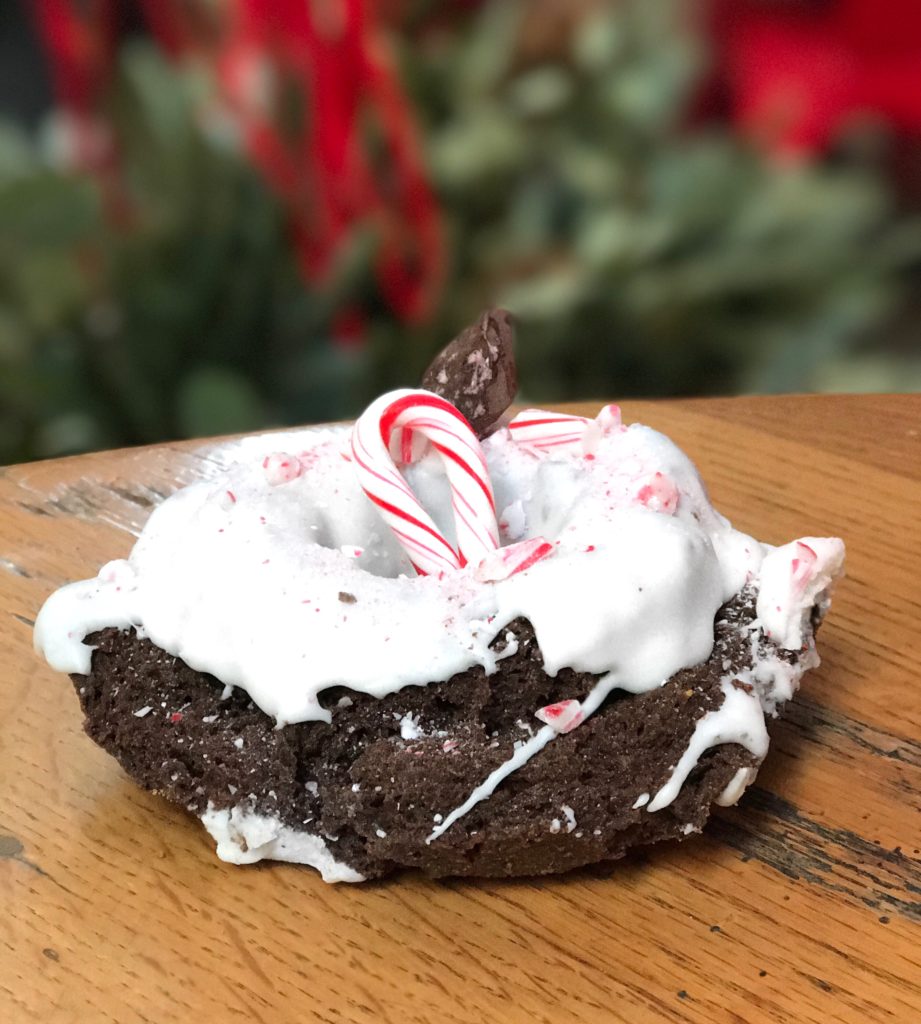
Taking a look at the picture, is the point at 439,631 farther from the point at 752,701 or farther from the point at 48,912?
the point at 48,912

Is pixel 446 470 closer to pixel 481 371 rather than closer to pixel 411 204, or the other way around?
pixel 481 371

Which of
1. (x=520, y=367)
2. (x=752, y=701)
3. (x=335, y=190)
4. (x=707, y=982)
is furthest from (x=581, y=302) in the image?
(x=707, y=982)

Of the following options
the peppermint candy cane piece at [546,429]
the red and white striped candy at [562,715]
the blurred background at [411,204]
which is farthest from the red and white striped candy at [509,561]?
the blurred background at [411,204]

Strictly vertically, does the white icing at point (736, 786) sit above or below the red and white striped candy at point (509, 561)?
below

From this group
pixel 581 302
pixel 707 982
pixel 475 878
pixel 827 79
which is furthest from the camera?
pixel 581 302

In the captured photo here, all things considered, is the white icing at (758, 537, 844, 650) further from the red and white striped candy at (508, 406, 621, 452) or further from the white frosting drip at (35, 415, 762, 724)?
the red and white striped candy at (508, 406, 621, 452)

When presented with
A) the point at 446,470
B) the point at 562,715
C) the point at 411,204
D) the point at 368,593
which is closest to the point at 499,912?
the point at 562,715

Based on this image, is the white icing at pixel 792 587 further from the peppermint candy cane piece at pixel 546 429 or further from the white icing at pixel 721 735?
the peppermint candy cane piece at pixel 546 429
